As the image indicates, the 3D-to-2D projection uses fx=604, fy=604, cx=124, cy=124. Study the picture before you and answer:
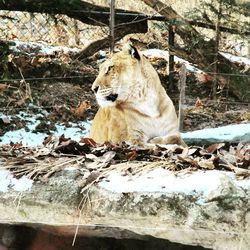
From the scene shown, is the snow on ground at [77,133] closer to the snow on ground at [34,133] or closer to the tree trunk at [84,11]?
the snow on ground at [34,133]

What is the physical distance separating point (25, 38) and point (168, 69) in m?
2.82

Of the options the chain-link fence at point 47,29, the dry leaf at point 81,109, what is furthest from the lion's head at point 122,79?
the chain-link fence at point 47,29

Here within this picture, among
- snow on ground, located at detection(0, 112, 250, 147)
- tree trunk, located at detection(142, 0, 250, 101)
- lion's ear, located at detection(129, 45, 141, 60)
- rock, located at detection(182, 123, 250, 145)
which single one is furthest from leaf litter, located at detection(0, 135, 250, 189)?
tree trunk, located at detection(142, 0, 250, 101)

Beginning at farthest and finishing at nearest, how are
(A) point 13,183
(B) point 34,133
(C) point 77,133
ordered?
A: (C) point 77,133
(B) point 34,133
(A) point 13,183

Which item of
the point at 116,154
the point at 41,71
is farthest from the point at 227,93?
the point at 116,154

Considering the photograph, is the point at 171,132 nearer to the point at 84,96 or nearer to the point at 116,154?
the point at 116,154

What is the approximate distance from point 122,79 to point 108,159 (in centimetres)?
242

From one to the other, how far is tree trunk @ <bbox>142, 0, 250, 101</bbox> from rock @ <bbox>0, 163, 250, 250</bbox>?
24.5 feet

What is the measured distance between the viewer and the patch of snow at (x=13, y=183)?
2945 millimetres

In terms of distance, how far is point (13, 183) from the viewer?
9.84 feet

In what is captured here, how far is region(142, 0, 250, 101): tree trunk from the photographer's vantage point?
1022cm

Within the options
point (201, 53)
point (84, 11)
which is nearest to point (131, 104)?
point (84, 11)

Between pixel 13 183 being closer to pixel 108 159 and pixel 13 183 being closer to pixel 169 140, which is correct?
pixel 108 159

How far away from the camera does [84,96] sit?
10133mm
